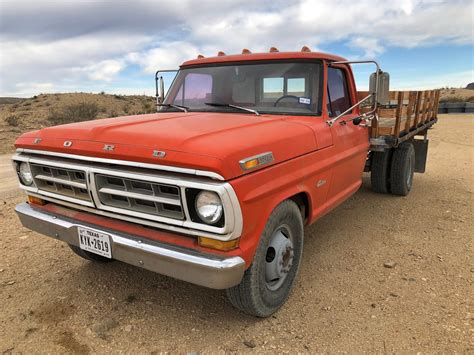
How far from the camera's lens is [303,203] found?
3443 millimetres

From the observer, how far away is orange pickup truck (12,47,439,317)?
7.92 feet

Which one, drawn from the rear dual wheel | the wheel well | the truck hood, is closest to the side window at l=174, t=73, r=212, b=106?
the truck hood

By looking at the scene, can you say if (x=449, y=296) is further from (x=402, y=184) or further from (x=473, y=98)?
(x=473, y=98)

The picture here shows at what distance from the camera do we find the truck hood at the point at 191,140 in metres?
2.38

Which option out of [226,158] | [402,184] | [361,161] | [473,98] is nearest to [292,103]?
[361,161]

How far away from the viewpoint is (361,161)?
457cm

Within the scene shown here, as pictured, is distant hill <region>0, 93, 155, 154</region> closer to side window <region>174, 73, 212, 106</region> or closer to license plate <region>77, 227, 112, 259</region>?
side window <region>174, 73, 212, 106</region>

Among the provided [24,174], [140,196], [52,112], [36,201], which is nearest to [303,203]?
[140,196]

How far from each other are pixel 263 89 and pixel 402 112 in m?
2.66

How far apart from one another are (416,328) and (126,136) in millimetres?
2514

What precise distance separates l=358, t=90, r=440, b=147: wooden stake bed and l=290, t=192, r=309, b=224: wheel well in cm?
184

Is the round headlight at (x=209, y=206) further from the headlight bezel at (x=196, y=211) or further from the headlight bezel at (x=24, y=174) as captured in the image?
the headlight bezel at (x=24, y=174)

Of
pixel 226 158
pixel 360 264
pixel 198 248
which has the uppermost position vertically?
pixel 226 158

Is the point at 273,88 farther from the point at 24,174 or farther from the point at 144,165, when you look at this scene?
the point at 24,174
